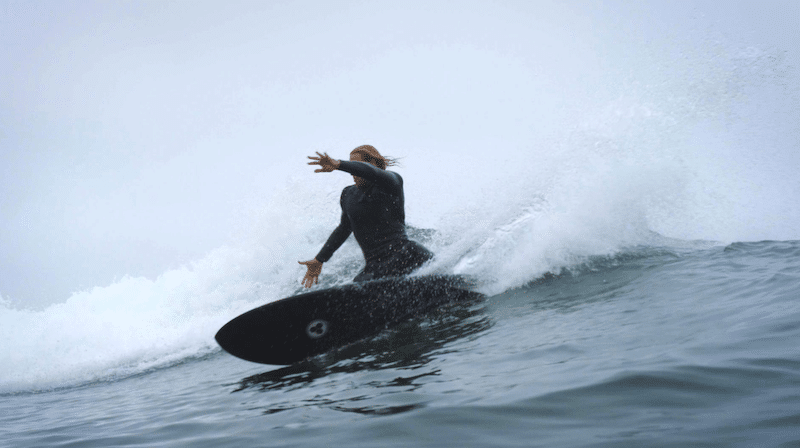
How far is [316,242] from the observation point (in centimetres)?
1155

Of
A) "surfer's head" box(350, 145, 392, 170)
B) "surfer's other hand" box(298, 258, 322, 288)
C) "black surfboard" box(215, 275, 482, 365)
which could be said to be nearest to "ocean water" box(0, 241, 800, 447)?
"black surfboard" box(215, 275, 482, 365)

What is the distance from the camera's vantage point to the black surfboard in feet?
13.8

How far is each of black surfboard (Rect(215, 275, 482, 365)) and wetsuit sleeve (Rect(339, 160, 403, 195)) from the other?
36.3 inches

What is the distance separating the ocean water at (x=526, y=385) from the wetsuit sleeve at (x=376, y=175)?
1.39m

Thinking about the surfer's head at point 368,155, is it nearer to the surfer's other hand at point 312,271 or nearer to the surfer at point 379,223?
the surfer at point 379,223

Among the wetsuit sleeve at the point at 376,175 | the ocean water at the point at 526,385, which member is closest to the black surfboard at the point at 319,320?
the ocean water at the point at 526,385

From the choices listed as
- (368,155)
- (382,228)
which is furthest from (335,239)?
(368,155)

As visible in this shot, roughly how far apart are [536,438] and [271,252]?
382 inches

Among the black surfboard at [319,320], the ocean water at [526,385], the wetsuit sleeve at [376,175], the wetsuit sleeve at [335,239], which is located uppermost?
the wetsuit sleeve at [376,175]

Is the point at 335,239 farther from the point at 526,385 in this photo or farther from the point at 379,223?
the point at 526,385

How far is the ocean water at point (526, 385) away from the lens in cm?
163

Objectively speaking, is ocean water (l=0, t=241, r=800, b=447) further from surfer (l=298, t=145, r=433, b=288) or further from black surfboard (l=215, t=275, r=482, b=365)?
surfer (l=298, t=145, r=433, b=288)

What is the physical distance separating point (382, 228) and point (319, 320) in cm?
121

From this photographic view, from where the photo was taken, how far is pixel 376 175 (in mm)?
4586
